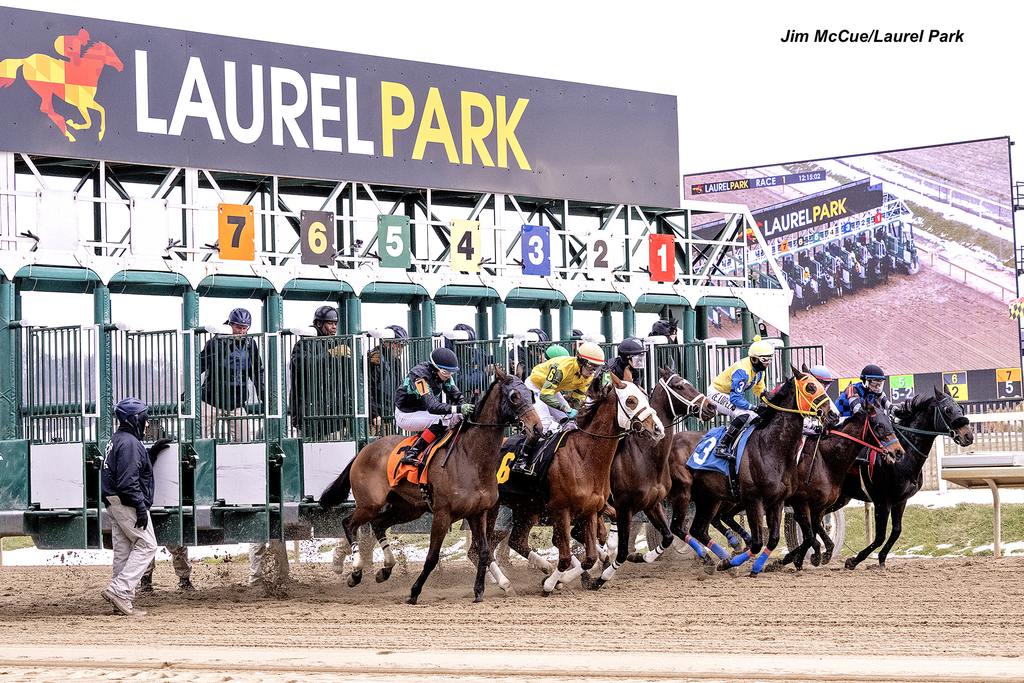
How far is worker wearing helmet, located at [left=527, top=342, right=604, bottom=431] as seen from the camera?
12.1m

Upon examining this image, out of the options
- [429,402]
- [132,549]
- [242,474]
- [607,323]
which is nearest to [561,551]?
Result: [429,402]

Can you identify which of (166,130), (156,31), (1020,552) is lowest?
(1020,552)

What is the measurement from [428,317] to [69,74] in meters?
4.30

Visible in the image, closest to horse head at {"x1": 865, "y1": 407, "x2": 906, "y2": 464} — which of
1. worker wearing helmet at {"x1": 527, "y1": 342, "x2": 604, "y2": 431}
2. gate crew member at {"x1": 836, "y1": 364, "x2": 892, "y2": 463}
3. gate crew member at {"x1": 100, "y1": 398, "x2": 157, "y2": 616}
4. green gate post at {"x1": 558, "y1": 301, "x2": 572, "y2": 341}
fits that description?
gate crew member at {"x1": 836, "y1": 364, "x2": 892, "y2": 463}

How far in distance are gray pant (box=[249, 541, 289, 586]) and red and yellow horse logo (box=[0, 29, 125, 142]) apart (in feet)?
14.0

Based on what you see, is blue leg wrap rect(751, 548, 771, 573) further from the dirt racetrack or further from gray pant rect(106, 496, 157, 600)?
gray pant rect(106, 496, 157, 600)

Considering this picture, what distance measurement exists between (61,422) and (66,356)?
523mm

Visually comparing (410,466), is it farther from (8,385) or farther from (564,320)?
(564,320)

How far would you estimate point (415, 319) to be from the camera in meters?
16.3

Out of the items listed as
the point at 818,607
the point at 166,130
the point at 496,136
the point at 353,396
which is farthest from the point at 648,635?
the point at 496,136

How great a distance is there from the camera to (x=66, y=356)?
11867 mm

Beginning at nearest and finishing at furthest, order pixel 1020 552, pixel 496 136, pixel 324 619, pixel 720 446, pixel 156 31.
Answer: pixel 324 619, pixel 720 446, pixel 156 31, pixel 1020 552, pixel 496 136

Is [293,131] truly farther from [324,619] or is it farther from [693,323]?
[324,619]

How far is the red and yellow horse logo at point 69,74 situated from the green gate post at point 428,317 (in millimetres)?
3677
